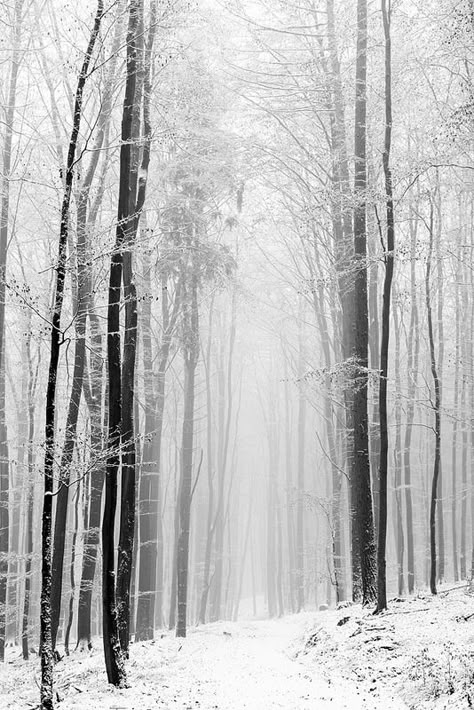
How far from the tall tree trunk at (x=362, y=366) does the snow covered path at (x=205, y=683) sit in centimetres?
220

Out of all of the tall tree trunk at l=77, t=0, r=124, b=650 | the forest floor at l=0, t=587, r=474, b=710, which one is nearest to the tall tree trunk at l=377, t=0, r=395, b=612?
the forest floor at l=0, t=587, r=474, b=710

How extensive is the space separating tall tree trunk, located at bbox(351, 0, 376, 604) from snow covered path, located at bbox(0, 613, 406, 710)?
2200 mm

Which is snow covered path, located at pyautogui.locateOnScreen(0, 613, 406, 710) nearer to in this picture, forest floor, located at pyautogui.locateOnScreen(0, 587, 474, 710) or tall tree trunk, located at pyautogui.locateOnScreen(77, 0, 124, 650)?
forest floor, located at pyautogui.locateOnScreen(0, 587, 474, 710)

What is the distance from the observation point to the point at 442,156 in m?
10.0

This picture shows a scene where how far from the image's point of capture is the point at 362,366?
1179cm

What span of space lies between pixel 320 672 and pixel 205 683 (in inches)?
68.8

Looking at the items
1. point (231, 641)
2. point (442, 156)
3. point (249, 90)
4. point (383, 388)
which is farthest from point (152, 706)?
point (249, 90)

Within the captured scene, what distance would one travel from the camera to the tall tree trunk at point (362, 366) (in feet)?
38.2

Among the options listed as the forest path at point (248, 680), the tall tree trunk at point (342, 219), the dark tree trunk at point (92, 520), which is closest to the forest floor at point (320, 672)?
the forest path at point (248, 680)

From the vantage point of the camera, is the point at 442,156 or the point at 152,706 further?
the point at 442,156

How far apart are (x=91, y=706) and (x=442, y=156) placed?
31.7ft

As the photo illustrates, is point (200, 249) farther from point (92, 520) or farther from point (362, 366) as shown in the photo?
point (92, 520)

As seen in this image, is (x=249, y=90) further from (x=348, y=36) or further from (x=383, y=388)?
(x=383, y=388)

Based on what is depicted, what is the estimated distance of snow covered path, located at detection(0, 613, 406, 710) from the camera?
24.2 feet
